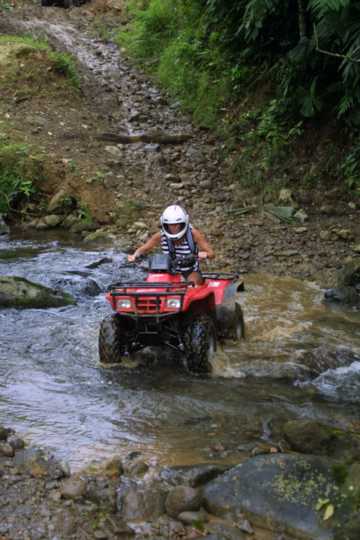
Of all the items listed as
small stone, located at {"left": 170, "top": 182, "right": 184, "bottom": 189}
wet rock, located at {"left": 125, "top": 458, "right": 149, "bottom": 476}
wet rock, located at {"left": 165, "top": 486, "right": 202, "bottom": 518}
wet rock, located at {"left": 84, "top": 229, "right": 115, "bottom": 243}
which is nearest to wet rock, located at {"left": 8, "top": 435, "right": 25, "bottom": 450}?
wet rock, located at {"left": 125, "top": 458, "right": 149, "bottom": 476}

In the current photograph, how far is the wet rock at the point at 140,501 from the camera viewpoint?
3.86m

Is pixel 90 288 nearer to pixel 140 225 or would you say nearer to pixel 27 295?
pixel 27 295

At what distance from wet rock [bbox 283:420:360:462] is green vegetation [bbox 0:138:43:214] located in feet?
27.7

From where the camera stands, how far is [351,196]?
10797 millimetres

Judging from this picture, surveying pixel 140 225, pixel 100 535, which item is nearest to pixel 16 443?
pixel 100 535

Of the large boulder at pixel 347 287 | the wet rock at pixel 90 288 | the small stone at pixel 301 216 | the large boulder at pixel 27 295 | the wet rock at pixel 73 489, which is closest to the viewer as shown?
the wet rock at pixel 73 489

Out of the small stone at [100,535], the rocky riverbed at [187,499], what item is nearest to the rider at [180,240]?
the rocky riverbed at [187,499]

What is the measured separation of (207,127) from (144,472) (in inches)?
463

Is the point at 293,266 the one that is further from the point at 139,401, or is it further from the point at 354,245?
Answer: the point at 139,401

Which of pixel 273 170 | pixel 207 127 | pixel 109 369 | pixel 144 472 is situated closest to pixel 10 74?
pixel 207 127

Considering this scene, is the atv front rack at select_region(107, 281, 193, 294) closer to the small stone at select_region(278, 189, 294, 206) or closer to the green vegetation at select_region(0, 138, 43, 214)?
the small stone at select_region(278, 189, 294, 206)

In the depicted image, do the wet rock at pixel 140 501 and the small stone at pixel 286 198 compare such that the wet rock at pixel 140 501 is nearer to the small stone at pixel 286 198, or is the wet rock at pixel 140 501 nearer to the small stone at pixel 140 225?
the small stone at pixel 140 225

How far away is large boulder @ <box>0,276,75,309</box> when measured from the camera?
824cm

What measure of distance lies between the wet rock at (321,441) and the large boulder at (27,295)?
4.60 m
